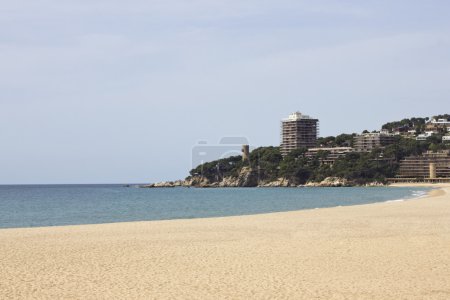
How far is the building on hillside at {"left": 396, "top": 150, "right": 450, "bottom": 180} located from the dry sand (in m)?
161

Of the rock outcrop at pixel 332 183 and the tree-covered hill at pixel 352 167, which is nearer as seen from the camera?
the rock outcrop at pixel 332 183

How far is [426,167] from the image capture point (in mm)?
178250

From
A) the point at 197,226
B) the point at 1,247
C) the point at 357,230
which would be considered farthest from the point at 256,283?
the point at 197,226

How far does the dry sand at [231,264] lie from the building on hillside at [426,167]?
160779mm

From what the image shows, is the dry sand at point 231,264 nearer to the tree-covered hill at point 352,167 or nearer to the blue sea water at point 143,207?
the blue sea water at point 143,207

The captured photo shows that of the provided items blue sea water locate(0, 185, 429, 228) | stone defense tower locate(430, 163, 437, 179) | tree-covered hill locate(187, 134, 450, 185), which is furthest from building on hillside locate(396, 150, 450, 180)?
blue sea water locate(0, 185, 429, 228)

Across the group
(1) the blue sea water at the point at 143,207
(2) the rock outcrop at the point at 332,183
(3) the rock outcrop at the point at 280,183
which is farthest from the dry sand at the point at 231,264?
(3) the rock outcrop at the point at 280,183

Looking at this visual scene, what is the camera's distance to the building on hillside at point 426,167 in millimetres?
176625

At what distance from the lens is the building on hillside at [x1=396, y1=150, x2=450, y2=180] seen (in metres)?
177

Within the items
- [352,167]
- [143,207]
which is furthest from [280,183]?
[143,207]

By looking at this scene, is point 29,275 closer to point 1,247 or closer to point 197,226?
point 1,247

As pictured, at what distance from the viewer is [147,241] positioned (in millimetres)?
21141

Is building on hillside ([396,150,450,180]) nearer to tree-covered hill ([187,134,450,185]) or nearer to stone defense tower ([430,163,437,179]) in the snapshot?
stone defense tower ([430,163,437,179])

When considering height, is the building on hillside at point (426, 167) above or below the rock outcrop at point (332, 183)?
above
